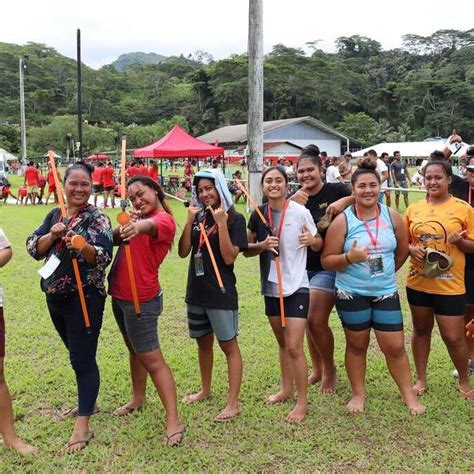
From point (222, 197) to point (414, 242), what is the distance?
A: 4.60ft

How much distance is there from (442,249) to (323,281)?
0.83m

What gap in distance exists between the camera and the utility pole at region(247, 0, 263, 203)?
11.3m

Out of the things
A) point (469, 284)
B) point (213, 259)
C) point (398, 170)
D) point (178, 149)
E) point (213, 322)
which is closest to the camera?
point (213, 259)

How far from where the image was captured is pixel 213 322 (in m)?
3.37

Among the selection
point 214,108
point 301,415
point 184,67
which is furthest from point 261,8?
point 184,67

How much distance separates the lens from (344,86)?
234 feet

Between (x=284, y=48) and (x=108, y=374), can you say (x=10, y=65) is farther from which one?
(x=108, y=374)

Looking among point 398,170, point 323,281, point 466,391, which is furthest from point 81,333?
point 398,170

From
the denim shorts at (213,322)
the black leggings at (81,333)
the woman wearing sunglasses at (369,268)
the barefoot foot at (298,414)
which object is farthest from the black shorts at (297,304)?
the black leggings at (81,333)

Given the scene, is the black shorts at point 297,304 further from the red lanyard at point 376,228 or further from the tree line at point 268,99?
the tree line at point 268,99

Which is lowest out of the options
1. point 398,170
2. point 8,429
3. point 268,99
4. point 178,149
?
point 8,429

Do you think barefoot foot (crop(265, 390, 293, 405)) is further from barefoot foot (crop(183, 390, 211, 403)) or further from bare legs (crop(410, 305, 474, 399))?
bare legs (crop(410, 305, 474, 399))

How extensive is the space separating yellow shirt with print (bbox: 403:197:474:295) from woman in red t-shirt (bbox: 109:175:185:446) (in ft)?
5.65

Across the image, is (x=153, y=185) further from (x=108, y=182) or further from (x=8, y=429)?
(x=108, y=182)
